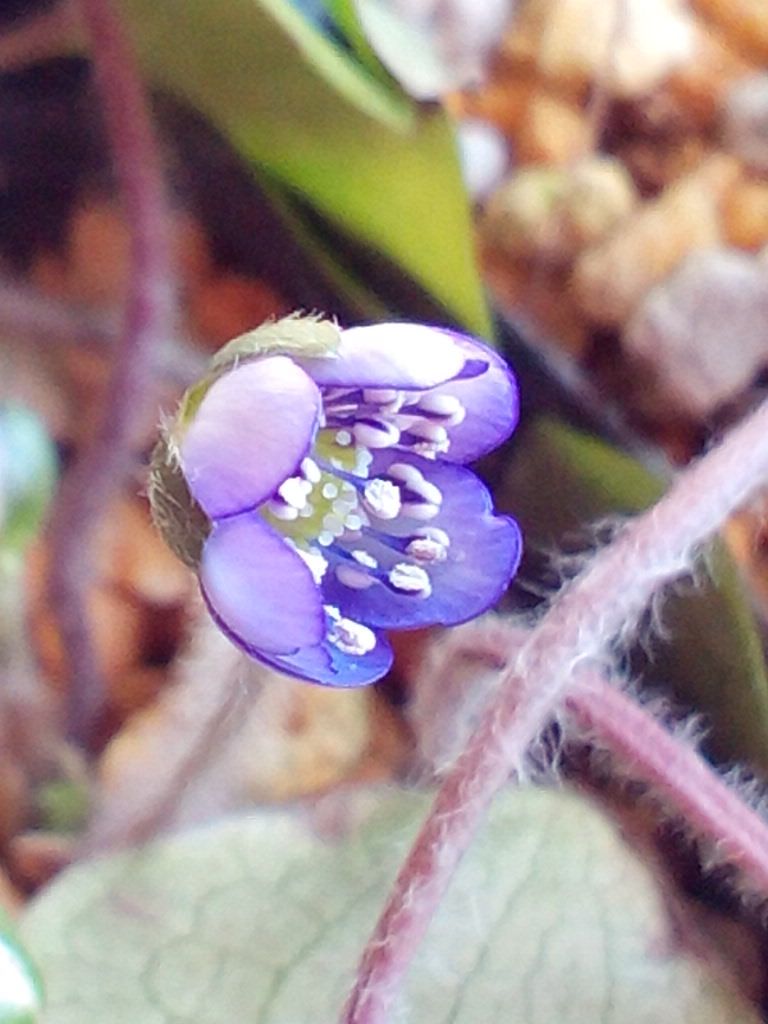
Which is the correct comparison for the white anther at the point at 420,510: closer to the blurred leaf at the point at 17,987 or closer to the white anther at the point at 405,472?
the white anther at the point at 405,472

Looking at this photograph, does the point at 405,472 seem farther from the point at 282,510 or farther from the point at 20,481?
the point at 20,481

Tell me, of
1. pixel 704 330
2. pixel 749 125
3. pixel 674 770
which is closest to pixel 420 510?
pixel 674 770

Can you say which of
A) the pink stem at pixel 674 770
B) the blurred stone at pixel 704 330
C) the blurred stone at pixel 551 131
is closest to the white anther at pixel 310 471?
the pink stem at pixel 674 770

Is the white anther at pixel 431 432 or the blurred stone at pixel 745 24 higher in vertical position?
the blurred stone at pixel 745 24

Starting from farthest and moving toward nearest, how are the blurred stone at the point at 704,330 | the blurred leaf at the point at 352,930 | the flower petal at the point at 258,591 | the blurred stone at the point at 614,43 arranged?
the blurred stone at the point at 614,43 → the blurred stone at the point at 704,330 → the blurred leaf at the point at 352,930 → the flower petal at the point at 258,591

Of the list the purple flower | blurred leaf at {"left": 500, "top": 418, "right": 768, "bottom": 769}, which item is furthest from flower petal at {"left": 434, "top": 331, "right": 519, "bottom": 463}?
blurred leaf at {"left": 500, "top": 418, "right": 768, "bottom": 769}
